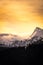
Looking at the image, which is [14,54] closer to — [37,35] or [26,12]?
[37,35]

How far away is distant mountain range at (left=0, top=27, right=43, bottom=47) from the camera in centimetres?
175

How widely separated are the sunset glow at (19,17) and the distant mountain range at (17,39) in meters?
0.08

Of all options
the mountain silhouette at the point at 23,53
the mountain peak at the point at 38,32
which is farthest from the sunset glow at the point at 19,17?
the mountain silhouette at the point at 23,53

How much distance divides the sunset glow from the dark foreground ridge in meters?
0.29

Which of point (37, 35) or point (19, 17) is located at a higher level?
point (19, 17)

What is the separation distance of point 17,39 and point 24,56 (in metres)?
0.25

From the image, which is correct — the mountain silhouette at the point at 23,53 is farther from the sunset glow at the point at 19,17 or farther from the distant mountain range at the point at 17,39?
the sunset glow at the point at 19,17

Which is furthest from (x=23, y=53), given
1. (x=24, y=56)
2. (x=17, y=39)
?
(x=17, y=39)

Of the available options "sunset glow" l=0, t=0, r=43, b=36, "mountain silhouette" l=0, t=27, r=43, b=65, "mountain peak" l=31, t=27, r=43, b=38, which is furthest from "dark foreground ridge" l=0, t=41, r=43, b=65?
"sunset glow" l=0, t=0, r=43, b=36

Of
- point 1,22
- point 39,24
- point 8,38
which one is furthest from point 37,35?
point 1,22

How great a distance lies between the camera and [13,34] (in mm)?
1923

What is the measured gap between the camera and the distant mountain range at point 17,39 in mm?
1748

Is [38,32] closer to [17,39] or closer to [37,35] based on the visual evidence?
[37,35]

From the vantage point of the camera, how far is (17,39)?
184 cm
